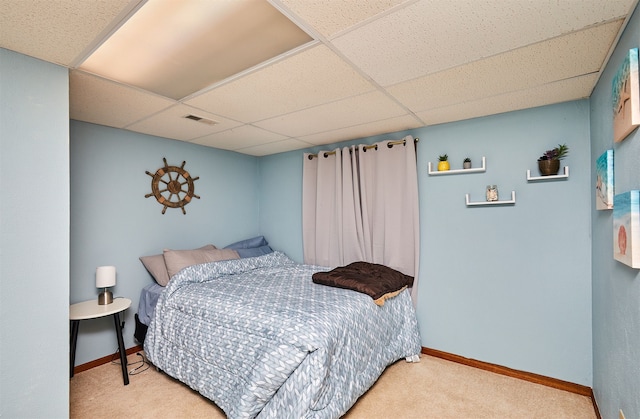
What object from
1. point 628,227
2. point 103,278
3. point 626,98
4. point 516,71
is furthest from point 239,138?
point 628,227

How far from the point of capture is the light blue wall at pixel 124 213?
2703 millimetres

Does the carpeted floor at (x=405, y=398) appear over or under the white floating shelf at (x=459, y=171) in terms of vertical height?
under

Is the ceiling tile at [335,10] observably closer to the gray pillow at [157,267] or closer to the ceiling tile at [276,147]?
the ceiling tile at [276,147]

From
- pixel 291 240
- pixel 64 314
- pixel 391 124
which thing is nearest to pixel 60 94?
pixel 64 314

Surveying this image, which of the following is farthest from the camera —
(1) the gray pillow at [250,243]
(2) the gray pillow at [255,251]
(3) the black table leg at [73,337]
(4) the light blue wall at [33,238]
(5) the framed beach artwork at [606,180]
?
(1) the gray pillow at [250,243]

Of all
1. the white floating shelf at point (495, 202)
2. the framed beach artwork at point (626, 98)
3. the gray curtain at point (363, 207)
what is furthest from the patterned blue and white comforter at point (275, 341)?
the framed beach artwork at point (626, 98)

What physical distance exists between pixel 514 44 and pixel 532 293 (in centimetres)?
191

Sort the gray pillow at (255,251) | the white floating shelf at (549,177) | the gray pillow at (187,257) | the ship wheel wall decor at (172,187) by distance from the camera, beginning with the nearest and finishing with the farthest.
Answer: the white floating shelf at (549,177) < the gray pillow at (187,257) < the ship wheel wall decor at (172,187) < the gray pillow at (255,251)

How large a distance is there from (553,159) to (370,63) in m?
1.66

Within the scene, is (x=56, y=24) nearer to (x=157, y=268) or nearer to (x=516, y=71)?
(x=157, y=268)

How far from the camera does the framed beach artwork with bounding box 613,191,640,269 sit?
1.23 metres

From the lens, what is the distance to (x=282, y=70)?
1.80 meters

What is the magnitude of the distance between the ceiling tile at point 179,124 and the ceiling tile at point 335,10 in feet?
4.74

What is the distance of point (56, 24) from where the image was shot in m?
1.38
